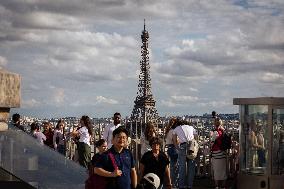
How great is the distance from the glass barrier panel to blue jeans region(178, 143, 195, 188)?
22.4 ft

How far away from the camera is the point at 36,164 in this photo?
4648mm

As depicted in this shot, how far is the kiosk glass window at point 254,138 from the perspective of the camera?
1132 centimetres

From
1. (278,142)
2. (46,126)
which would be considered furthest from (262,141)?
(46,126)

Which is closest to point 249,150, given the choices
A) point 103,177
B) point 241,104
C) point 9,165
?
point 241,104

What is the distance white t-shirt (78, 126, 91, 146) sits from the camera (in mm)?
12164

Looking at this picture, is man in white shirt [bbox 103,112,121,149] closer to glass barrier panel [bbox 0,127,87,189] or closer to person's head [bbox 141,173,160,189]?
person's head [bbox 141,173,160,189]

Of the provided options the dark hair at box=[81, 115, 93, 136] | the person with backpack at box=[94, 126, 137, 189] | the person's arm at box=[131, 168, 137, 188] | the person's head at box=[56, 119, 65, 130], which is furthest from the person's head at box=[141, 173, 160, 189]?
the person's head at box=[56, 119, 65, 130]

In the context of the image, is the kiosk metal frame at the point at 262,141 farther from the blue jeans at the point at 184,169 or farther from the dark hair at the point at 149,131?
the dark hair at the point at 149,131

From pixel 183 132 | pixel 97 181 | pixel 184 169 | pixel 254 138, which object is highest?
pixel 183 132

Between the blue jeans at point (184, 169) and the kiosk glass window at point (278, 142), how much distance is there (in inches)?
70.7

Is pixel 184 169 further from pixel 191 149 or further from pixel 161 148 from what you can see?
pixel 161 148

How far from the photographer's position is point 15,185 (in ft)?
13.0

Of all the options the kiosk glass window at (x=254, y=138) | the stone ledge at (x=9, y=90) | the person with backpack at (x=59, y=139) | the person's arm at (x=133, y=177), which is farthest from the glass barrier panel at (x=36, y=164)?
the person with backpack at (x=59, y=139)

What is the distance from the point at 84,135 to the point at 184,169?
2.19 m
